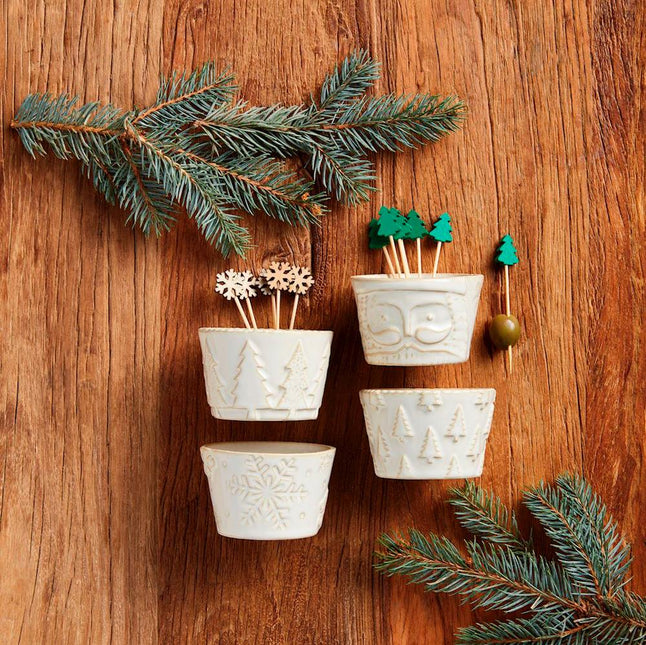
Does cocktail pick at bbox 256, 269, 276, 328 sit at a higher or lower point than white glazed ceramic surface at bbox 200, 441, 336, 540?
higher

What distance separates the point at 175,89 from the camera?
1.12 m

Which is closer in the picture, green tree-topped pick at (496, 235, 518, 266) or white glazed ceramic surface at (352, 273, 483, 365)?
white glazed ceramic surface at (352, 273, 483, 365)

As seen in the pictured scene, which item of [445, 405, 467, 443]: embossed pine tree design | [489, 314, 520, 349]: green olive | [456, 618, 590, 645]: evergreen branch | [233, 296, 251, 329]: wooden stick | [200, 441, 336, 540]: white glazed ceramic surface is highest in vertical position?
[233, 296, 251, 329]: wooden stick

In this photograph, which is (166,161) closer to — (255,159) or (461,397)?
(255,159)

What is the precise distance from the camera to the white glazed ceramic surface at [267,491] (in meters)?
1.01

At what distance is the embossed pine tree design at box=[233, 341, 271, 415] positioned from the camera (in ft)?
3.28

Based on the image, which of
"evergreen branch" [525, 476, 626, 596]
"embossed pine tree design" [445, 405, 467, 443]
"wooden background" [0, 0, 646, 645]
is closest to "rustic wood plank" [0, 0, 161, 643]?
"wooden background" [0, 0, 646, 645]

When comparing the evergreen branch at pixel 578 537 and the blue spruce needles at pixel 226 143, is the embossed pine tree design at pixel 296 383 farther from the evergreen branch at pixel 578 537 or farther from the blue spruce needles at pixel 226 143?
the evergreen branch at pixel 578 537

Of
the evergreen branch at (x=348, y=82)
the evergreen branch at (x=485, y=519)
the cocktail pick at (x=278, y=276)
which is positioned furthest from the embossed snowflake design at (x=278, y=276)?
the evergreen branch at (x=485, y=519)

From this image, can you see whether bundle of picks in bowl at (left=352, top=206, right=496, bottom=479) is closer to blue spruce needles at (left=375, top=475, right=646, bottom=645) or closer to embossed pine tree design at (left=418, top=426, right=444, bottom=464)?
embossed pine tree design at (left=418, top=426, right=444, bottom=464)

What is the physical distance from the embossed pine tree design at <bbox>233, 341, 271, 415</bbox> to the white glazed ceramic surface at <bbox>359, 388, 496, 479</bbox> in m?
0.15

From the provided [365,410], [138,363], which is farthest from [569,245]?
[138,363]

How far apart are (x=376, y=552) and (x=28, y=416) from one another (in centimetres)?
57

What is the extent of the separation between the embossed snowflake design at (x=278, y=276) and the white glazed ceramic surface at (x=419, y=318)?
15 cm
